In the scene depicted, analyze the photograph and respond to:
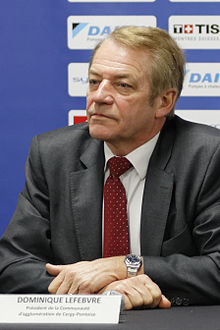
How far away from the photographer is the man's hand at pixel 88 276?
6.14 ft

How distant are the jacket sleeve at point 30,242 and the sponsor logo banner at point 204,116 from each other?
1.13 meters

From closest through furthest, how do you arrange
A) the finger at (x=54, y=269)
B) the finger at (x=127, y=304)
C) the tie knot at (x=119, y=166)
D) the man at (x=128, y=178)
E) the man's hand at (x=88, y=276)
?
the finger at (x=127, y=304) < the man's hand at (x=88, y=276) < the finger at (x=54, y=269) < the man at (x=128, y=178) < the tie knot at (x=119, y=166)

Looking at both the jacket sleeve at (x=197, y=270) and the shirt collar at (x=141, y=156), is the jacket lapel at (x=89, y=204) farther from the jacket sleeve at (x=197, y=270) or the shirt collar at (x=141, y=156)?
the jacket sleeve at (x=197, y=270)

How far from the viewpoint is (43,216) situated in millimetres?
2287

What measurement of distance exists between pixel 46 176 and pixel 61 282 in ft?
1.74

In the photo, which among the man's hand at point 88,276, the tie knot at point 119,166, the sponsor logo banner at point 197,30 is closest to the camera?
the man's hand at point 88,276

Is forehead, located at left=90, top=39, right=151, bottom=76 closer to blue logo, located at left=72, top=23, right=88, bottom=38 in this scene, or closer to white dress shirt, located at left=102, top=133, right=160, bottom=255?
white dress shirt, located at left=102, top=133, right=160, bottom=255

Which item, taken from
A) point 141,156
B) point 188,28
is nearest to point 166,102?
point 141,156

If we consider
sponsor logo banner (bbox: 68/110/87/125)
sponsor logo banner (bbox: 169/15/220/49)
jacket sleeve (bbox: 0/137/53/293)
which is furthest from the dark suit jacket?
sponsor logo banner (bbox: 169/15/220/49)

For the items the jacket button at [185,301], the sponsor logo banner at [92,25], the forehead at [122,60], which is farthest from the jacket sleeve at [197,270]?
the sponsor logo banner at [92,25]

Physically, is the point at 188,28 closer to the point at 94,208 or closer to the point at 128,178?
the point at 128,178

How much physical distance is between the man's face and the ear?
0.08 metres

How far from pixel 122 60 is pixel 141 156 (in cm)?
39

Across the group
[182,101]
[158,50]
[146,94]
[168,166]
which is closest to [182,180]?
[168,166]
